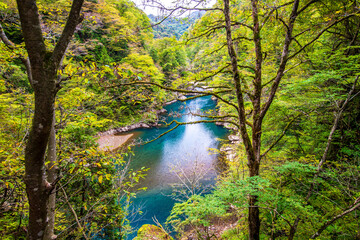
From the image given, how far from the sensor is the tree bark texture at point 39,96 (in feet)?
3.38

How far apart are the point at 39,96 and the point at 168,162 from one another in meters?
11.9

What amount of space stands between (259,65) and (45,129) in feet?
9.50

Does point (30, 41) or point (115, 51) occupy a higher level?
point (115, 51)

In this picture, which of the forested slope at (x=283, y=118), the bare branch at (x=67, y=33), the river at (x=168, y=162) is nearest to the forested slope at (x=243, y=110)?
the forested slope at (x=283, y=118)

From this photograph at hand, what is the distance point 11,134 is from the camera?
3.66 meters

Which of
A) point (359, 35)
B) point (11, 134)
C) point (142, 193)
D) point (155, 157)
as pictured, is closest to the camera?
Result: point (359, 35)

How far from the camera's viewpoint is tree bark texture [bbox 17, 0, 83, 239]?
3.38 feet

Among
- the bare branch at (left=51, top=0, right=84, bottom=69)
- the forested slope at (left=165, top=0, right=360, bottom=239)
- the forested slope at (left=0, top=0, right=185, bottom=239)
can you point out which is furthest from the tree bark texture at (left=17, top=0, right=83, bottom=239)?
the forested slope at (left=165, top=0, right=360, bottom=239)

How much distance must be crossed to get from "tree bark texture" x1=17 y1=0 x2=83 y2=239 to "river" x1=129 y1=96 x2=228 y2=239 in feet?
18.2

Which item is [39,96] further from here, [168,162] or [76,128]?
[168,162]

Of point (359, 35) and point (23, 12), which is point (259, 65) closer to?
point (23, 12)

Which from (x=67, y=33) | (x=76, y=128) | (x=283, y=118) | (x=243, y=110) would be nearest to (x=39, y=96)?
(x=67, y=33)

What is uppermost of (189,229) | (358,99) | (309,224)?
(358,99)

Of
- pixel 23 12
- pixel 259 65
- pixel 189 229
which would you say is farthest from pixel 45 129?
pixel 189 229
